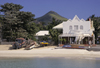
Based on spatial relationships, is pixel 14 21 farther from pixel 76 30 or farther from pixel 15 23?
pixel 76 30

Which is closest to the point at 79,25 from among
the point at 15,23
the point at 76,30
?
the point at 76,30

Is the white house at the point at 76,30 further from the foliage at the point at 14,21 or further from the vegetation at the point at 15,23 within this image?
the foliage at the point at 14,21

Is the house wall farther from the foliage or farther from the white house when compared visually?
the foliage

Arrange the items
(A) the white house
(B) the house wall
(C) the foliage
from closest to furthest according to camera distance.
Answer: (A) the white house
(B) the house wall
(C) the foliage

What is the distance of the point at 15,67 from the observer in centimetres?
2275

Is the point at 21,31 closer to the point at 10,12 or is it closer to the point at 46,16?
the point at 10,12

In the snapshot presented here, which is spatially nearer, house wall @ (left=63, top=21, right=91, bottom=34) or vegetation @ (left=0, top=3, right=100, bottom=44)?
house wall @ (left=63, top=21, right=91, bottom=34)

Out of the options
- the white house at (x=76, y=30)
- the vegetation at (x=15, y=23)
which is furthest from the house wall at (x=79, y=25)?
the vegetation at (x=15, y=23)

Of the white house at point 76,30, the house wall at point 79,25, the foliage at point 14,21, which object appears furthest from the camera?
the foliage at point 14,21

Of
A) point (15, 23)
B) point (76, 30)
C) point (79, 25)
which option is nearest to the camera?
point (76, 30)

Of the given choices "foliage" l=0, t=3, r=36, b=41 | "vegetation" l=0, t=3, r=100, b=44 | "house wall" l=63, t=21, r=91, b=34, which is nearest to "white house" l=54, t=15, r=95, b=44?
"house wall" l=63, t=21, r=91, b=34

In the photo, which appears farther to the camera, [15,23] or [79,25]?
[15,23]

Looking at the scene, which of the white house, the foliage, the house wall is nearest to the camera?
the white house

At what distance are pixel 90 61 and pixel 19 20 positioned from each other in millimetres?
28605
